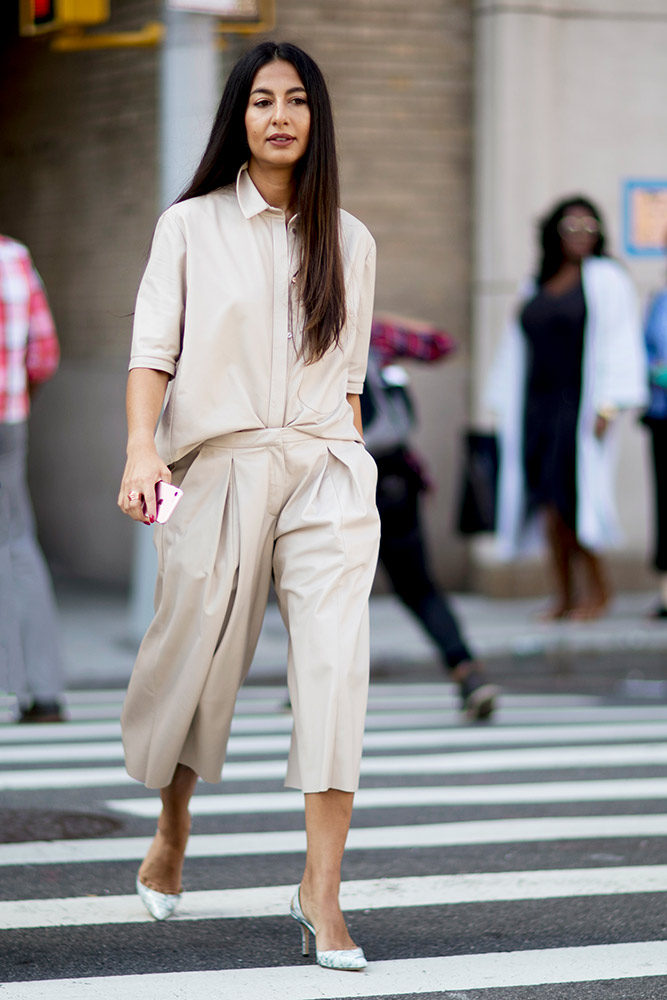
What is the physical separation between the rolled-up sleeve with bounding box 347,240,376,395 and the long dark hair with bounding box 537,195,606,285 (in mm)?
5569

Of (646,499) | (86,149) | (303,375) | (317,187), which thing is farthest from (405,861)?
(86,149)

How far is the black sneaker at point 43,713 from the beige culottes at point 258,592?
3079mm

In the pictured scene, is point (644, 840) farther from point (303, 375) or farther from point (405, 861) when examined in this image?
point (303, 375)

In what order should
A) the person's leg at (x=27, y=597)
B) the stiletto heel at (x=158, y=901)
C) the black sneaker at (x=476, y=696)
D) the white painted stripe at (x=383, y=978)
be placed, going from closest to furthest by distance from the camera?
the white painted stripe at (x=383, y=978) → the stiletto heel at (x=158, y=901) → the person's leg at (x=27, y=597) → the black sneaker at (x=476, y=696)

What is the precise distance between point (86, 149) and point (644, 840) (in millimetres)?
7851

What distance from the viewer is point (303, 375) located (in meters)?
3.85

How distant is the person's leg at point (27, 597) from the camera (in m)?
6.64

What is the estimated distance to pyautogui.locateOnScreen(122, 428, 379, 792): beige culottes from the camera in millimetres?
3744

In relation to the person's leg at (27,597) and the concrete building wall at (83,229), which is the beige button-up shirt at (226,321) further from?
the concrete building wall at (83,229)

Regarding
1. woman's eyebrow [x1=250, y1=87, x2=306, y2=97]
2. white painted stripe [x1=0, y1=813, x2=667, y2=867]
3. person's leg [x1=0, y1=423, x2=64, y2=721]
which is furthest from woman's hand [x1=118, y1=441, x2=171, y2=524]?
person's leg [x1=0, y1=423, x2=64, y2=721]

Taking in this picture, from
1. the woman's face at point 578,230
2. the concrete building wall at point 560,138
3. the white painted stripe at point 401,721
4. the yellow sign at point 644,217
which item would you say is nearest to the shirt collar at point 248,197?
the white painted stripe at point 401,721

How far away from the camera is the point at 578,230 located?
Answer: 9.40m

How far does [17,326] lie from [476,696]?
2310 millimetres

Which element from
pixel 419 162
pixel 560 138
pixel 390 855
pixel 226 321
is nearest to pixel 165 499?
pixel 226 321
